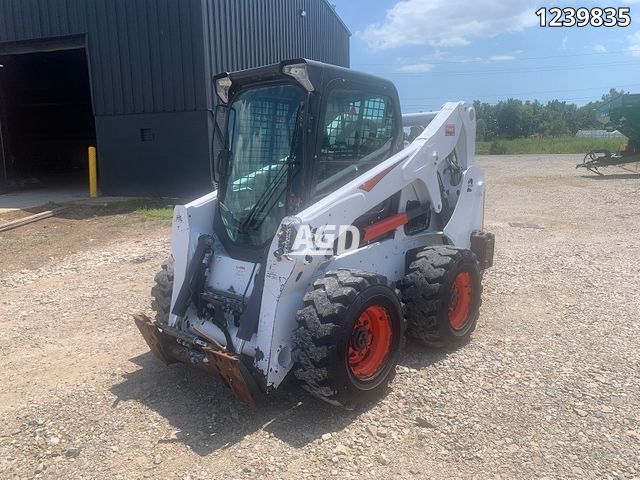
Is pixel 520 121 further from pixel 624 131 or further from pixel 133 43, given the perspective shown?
pixel 133 43

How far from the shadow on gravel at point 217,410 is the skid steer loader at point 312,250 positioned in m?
0.21

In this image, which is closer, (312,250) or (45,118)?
(312,250)

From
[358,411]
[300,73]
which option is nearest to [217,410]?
[358,411]

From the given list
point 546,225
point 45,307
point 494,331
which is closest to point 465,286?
point 494,331

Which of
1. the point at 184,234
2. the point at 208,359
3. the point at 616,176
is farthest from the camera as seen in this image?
the point at 616,176

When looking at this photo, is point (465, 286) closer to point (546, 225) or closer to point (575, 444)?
point (575, 444)

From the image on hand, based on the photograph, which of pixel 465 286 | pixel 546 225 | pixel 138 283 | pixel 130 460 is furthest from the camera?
pixel 546 225

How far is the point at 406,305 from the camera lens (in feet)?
15.3

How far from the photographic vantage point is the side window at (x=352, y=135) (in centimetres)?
431

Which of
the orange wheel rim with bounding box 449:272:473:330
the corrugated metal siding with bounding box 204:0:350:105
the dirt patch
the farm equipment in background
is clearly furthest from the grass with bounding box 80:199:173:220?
the farm equipment in background

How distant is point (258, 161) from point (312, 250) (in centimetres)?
111

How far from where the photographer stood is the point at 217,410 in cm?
399

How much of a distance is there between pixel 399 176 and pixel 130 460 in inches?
114

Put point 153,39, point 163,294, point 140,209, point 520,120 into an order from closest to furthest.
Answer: point 163,294, point 140,209, point 153,39, point 520,120
